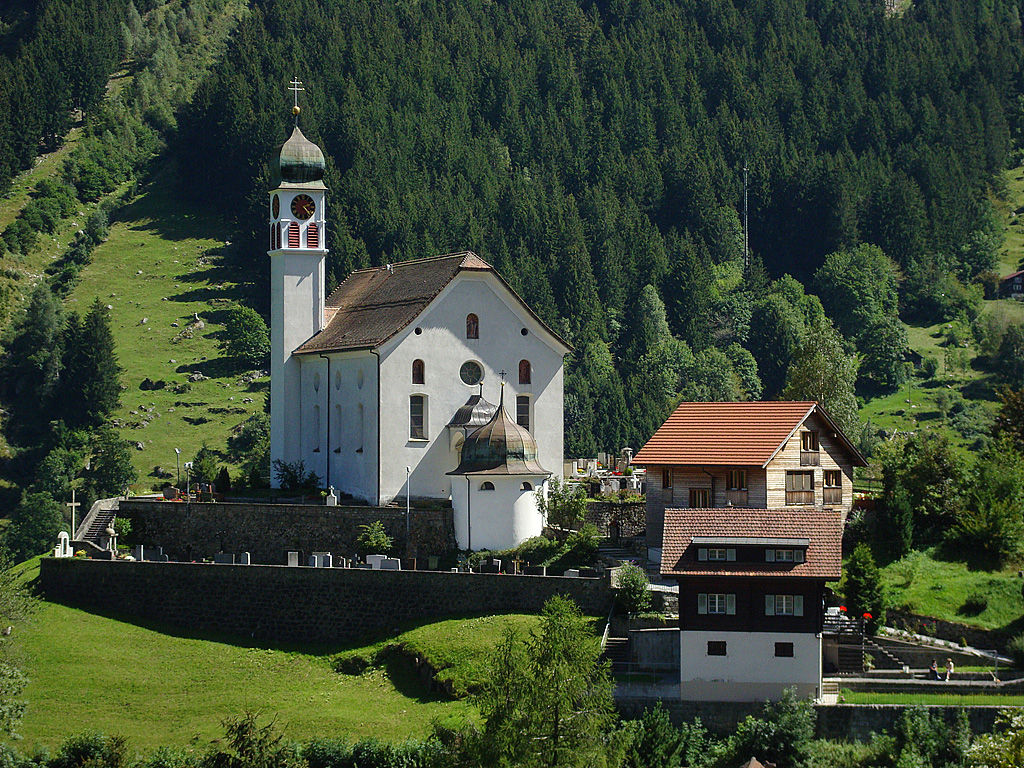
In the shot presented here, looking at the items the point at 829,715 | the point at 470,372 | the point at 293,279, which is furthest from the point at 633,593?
the point at 293,279

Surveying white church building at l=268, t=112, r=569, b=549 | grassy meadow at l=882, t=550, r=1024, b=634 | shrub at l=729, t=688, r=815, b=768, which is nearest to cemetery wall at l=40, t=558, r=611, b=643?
white church building at l=268, t=112, r=569, b=549

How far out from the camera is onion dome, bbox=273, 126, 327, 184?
74.8 m

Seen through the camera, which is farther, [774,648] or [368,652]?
[368,652]

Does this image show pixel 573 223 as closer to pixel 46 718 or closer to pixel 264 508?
pixel 264 508

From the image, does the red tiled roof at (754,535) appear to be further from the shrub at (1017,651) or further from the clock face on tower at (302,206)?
the clock face on tower at (302,206)

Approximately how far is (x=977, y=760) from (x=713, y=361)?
10453 centimetres

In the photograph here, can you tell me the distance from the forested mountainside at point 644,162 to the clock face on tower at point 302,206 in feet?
175

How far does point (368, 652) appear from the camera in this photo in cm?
5588

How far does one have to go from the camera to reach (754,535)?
51781 millimetres

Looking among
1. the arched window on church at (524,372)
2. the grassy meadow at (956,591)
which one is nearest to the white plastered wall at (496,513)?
the arched window on church at (524,372)

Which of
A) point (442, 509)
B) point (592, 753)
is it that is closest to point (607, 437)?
point (442, 509)

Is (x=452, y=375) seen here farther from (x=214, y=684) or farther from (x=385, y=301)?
(x=214, y=684)

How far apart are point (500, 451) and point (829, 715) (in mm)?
17744

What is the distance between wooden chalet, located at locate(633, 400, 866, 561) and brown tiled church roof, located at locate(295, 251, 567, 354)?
29.1 feet
